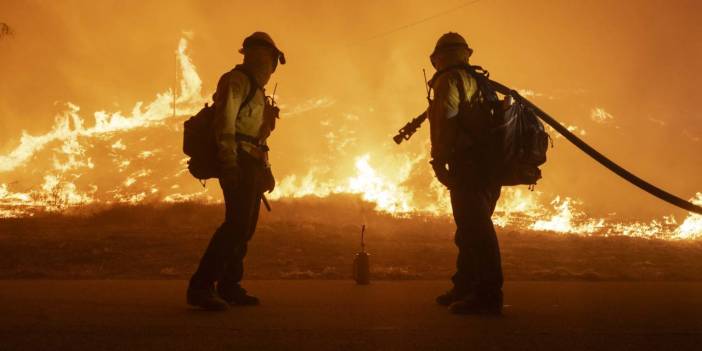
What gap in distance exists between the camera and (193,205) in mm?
19266

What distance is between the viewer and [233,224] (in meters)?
5.21

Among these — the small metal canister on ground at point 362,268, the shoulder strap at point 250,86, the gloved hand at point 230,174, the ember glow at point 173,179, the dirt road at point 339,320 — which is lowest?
the dirt road at point 339,320

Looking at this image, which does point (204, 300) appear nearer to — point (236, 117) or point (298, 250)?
point (236, 117)

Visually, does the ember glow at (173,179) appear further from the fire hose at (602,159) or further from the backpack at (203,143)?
the backpack at (203,143)

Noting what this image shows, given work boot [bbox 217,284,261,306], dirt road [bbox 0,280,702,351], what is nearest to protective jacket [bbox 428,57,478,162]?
dirt road [bbox 0,280,702,351]

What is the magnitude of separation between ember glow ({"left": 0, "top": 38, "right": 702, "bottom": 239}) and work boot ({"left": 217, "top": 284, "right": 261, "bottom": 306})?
14.0 m

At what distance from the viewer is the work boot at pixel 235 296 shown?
5500 mm

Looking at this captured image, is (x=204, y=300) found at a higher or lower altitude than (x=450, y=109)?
lower

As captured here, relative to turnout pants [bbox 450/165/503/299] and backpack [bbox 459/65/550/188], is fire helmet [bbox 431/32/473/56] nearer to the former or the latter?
backpack [bbox 459/65/550/188]

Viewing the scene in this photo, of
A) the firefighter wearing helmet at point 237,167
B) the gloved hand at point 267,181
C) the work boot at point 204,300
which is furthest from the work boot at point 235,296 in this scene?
the gloved hand at point 267,181

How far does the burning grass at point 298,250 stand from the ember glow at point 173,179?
2.90 m

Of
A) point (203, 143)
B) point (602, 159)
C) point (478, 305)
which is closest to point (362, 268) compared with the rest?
point (478, 305)

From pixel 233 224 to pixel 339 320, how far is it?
4.13 feet

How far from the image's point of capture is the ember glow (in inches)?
816
